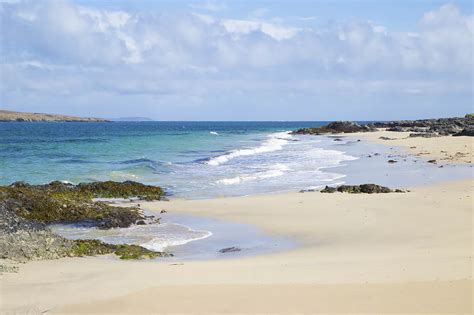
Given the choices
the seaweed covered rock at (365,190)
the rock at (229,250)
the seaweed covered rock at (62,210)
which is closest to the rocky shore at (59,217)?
the seaweed covered rock at (62,210)

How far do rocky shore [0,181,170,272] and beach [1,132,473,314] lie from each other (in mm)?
489

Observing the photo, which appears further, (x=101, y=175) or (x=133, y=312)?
(x=101, y=175)

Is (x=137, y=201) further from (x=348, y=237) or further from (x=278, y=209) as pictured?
(x=348, y=237)

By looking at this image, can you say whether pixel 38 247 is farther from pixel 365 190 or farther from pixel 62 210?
pixel 365 190

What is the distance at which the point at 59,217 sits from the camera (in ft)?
48.5

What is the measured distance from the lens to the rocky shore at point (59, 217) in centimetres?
989

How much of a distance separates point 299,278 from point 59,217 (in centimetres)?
892

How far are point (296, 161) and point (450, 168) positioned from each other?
10.5 meters

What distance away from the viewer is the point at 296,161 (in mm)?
34031

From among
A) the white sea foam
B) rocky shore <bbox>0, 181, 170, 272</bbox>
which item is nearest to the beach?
Answer: rocky shore <bbox>0, 181, 170, 272</bbox>

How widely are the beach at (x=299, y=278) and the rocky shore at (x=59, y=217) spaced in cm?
49

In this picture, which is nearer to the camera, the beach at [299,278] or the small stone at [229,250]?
the beach at [299,278]

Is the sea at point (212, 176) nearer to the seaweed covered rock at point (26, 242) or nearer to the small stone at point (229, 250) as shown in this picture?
the small stone at point (229, 250)

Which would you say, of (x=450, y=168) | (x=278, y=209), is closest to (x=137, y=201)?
(x=278, y=209)
